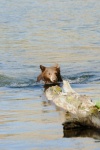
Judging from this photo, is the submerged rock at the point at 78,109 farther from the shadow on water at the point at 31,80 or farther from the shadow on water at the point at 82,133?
the shadow on water at the point at 31,80

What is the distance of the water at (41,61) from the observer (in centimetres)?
1225

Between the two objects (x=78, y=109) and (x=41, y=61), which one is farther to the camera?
(x=41, y=61)

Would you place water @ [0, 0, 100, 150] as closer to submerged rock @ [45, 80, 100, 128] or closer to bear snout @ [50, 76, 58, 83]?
submerged rock @ [45, 80, 100, 128]

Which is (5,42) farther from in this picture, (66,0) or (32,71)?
(66,0)

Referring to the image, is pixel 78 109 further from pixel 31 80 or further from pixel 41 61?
pixel 41 61

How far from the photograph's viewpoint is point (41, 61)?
82.7ft

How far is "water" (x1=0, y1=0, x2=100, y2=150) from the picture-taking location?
1225cm

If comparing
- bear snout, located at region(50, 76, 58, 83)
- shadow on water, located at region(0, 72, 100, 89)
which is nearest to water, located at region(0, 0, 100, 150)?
shadow on water, located at region(0, 72, 100, 89)

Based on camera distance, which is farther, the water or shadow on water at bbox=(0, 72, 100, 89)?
shadow on water at bbox=(0, 72, 100, 89)

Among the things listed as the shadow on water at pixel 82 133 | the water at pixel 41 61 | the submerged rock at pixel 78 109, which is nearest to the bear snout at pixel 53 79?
the water at pixel 41 61

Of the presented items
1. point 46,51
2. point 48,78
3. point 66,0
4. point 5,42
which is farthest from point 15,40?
point 66,0

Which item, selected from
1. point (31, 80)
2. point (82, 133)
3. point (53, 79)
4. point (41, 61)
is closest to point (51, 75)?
point (53, 79)

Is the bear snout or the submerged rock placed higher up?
the bear snout

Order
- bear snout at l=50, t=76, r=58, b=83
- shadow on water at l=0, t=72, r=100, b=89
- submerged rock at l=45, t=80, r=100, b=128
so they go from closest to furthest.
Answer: submerged rock at l=45, t=80, r=100, b=128, bear snout at l=50, t=76, r=58, b=83, shadow on water at l=0, t=72, r=100, b=89
